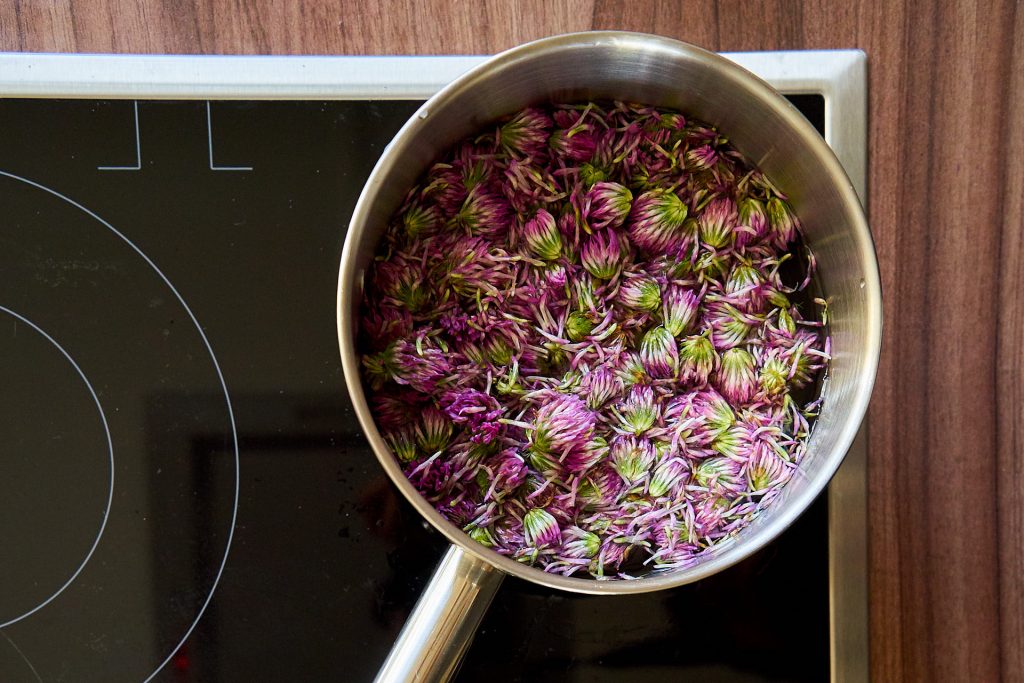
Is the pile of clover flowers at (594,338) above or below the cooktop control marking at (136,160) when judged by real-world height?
below

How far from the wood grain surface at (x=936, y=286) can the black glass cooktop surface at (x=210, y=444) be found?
56 mm

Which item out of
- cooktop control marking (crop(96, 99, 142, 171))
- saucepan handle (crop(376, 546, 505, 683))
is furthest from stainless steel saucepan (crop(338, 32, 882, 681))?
cooktop control marking (crop(96, 99, 142, 171))

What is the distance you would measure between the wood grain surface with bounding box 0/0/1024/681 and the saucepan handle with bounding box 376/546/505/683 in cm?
25

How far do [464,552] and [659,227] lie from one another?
8.4 inches

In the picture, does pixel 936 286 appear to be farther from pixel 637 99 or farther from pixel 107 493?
pixel 107 493

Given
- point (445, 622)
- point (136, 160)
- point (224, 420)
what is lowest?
point (445, 622)

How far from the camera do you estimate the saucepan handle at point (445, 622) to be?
14.5 inches

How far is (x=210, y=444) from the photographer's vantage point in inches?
17.1

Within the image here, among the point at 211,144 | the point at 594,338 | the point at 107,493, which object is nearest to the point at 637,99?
the point at 594,338

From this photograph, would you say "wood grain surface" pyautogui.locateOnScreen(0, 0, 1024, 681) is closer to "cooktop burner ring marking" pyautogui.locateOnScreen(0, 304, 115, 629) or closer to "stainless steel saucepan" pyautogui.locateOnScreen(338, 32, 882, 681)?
"stainless steel saucepan" pyautogui.locateOnScreen(338, 32, 882, 681)

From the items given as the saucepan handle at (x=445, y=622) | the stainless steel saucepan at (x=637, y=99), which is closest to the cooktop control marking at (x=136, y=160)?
the stainless steel saucepan at (x=637, y=99)

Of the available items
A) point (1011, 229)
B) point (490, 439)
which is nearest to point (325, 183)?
point (490, 439)

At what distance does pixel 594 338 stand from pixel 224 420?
0.22 m

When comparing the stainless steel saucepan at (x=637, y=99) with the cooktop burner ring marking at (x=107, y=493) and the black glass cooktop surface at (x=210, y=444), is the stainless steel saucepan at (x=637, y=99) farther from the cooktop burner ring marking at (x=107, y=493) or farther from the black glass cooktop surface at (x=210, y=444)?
the cooktop burner ring marking at (x=107, y=493)
